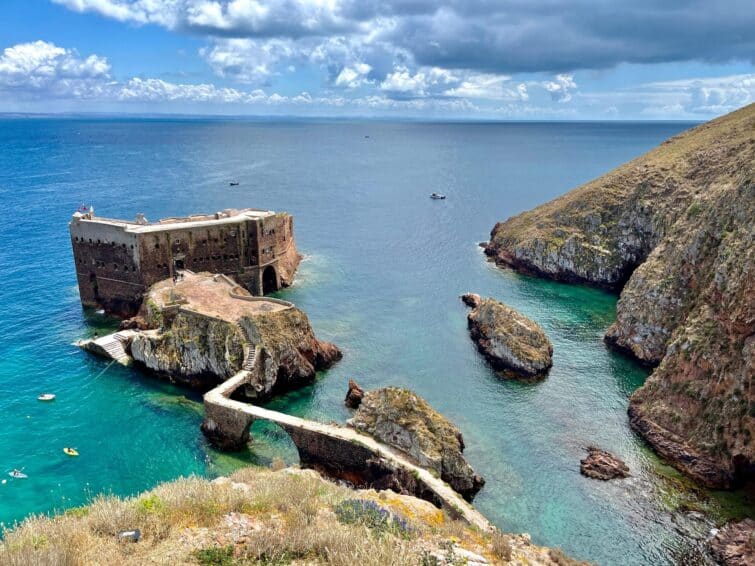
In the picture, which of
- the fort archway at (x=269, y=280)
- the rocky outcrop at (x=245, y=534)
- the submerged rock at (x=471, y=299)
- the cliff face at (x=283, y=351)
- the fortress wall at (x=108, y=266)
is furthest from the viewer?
the fort archway at (x=269, y=280)

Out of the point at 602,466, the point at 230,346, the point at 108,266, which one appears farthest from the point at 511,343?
the point at 108,266

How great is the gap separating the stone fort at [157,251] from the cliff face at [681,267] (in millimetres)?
39091

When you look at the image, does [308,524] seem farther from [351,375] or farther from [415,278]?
[415,278]

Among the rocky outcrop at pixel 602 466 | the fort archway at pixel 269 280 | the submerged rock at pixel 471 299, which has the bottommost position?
the rocky outcrop at pixel 602 466

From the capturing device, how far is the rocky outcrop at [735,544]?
28531 mm

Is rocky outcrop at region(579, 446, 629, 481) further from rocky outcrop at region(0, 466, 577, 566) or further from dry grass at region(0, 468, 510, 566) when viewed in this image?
dry grass at region(0, 468, 510, 566)

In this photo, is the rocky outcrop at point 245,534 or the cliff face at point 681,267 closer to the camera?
the rocky outcrop at point 245,534

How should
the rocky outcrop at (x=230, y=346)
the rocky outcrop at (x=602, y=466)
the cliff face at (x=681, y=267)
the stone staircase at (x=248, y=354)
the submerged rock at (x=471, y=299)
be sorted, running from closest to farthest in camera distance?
the rocky outcrop at (x=602, y=466)
the cliff face at (x=681, y=267)
the stone staircase at (x=248, y=354)
the rocky outcrop at (x=230, y=346)
the submerged rock at (x=471, y=299)

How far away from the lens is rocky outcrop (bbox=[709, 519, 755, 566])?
2853 cm

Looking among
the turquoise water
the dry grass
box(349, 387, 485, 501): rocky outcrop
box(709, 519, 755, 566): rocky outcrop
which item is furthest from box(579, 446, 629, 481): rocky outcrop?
the dry grass

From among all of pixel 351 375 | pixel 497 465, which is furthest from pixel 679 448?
pixel 351 375

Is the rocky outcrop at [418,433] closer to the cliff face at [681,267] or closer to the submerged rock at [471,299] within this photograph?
the cliff face at [681,267]

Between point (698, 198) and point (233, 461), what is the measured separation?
53613 millimetres

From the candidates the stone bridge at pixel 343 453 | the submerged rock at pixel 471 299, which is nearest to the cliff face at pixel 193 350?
the stone bridge at pixel 343 453
